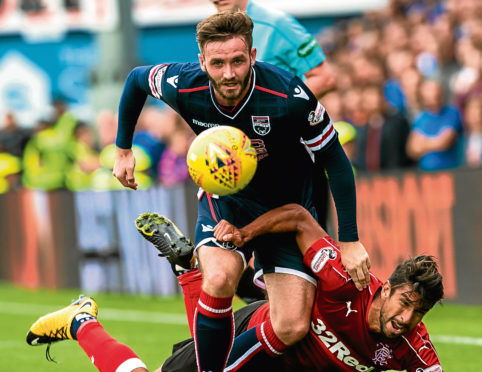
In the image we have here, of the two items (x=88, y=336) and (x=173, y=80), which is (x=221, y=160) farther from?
(x=88, y=336)

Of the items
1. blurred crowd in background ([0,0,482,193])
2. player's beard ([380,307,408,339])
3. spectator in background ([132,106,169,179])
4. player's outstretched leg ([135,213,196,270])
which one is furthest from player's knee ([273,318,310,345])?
spectator in background ([132,106,169,179])

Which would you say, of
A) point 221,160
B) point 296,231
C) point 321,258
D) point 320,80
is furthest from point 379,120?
point 221,160

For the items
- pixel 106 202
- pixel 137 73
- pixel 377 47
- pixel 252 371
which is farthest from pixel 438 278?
pixel 377 47

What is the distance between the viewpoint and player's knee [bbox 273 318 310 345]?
525 centimetres

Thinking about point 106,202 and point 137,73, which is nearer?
point 137,73

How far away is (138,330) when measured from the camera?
343 inches

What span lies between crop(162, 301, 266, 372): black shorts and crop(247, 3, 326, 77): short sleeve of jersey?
1572 mm

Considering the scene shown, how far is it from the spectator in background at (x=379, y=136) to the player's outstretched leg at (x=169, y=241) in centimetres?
504

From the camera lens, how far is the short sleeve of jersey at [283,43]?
6250 mm

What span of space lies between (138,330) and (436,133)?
12.1 feet

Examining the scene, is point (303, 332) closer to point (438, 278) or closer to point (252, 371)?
point (252, 371)

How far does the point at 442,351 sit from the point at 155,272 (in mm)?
4633

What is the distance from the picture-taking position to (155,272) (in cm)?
1096

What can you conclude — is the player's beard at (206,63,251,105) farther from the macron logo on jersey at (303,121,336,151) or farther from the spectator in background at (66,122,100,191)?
the spectator in background at (66,122,100,191)
